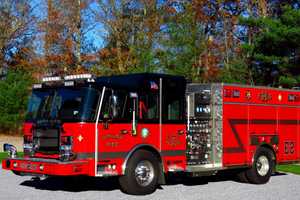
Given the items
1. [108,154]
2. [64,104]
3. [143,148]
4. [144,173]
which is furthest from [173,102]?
[64,104]

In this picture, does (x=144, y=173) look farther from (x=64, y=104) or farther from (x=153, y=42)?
(x=153, y=42)

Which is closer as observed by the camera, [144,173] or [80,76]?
[80,76]

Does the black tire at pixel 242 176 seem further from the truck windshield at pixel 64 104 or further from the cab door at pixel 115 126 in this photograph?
the truck windshield at pixel 64 104

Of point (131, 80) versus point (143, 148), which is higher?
point (131, 80)

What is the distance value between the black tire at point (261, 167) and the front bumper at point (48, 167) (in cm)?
524

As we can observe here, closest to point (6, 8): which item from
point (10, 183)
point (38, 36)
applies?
point (38, 36)

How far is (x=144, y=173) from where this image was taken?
12.0m

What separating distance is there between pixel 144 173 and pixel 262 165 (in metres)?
4.31

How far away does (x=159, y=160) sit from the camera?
12.3 metres

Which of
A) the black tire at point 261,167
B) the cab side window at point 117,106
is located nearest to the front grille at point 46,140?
the cab side window at point 117,106

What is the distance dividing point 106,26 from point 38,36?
7.56m

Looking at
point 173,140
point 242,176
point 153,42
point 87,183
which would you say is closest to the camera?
point 173,140

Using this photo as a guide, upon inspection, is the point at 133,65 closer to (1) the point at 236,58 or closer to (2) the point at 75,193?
(1) the point at 236,58

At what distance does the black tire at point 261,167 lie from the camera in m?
14.6
